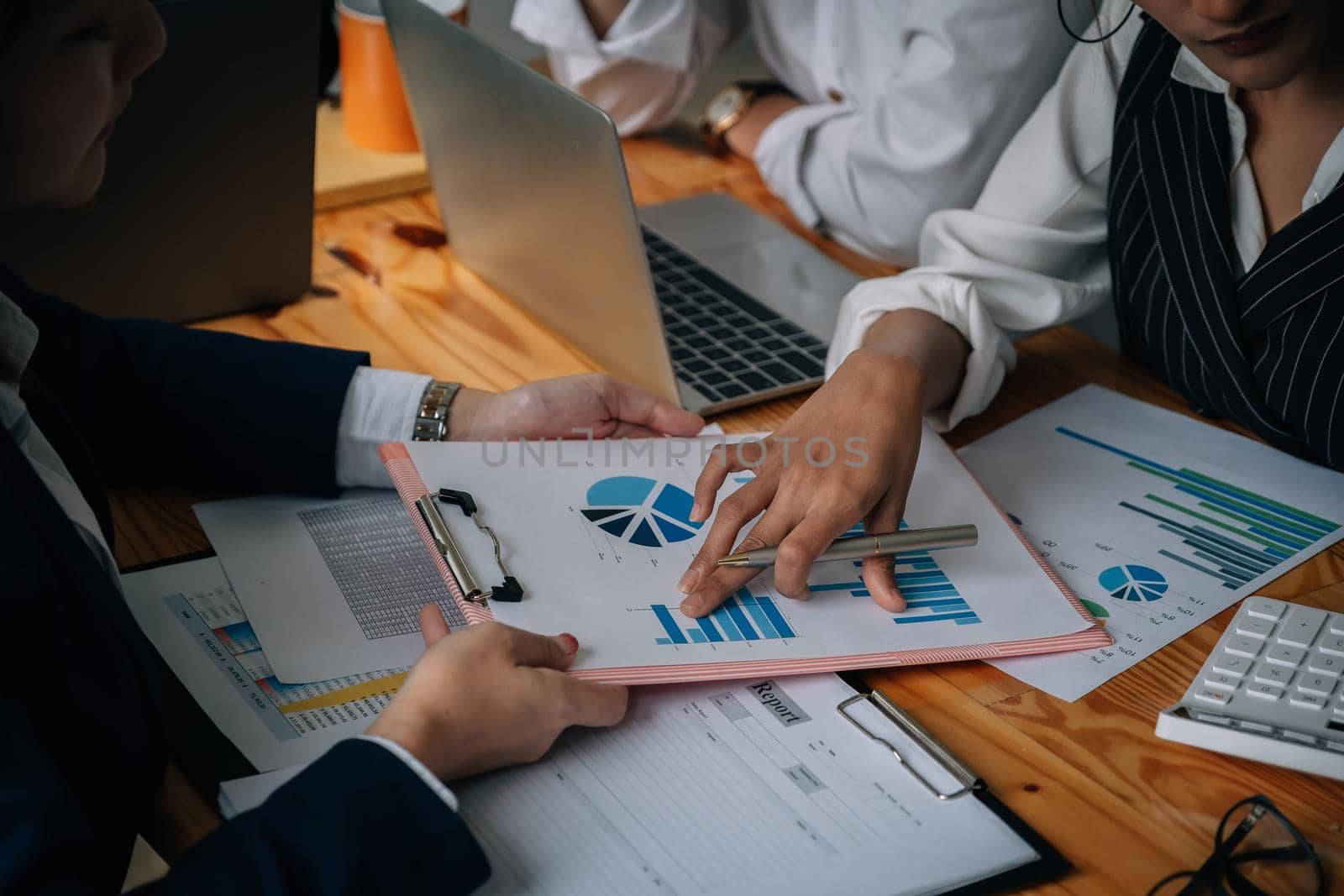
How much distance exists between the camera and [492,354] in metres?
1.20

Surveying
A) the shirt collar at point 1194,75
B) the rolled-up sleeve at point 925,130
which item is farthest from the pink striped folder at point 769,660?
the rolled-up sleeve at point 925,130

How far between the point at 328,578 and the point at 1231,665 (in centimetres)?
61

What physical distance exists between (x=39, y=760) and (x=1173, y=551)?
2.57 feet

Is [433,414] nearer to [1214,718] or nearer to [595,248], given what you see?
[595,248]

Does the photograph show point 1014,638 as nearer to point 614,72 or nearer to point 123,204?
point 123,204

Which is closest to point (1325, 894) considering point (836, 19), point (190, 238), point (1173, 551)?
point (1173, 551)

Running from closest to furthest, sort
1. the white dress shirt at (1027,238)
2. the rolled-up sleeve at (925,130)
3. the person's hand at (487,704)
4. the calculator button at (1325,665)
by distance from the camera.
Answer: the person's hand at (487,704) < the calculator button at (1325,665) < the white dress shirt at (1027,238) < the rolled-up sleeve at (925,130)

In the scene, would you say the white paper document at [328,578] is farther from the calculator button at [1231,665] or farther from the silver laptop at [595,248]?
the calculator button at [1231,665]

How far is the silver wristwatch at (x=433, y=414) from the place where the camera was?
103 cm

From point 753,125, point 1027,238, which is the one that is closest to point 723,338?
point 1027,238

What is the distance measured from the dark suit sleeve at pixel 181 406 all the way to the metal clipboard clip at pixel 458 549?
163 millimetres

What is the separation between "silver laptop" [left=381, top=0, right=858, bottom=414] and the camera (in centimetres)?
105

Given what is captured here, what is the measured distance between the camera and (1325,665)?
30.8 inches

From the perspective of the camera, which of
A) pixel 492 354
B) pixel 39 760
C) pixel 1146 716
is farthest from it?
pixel 492 354
